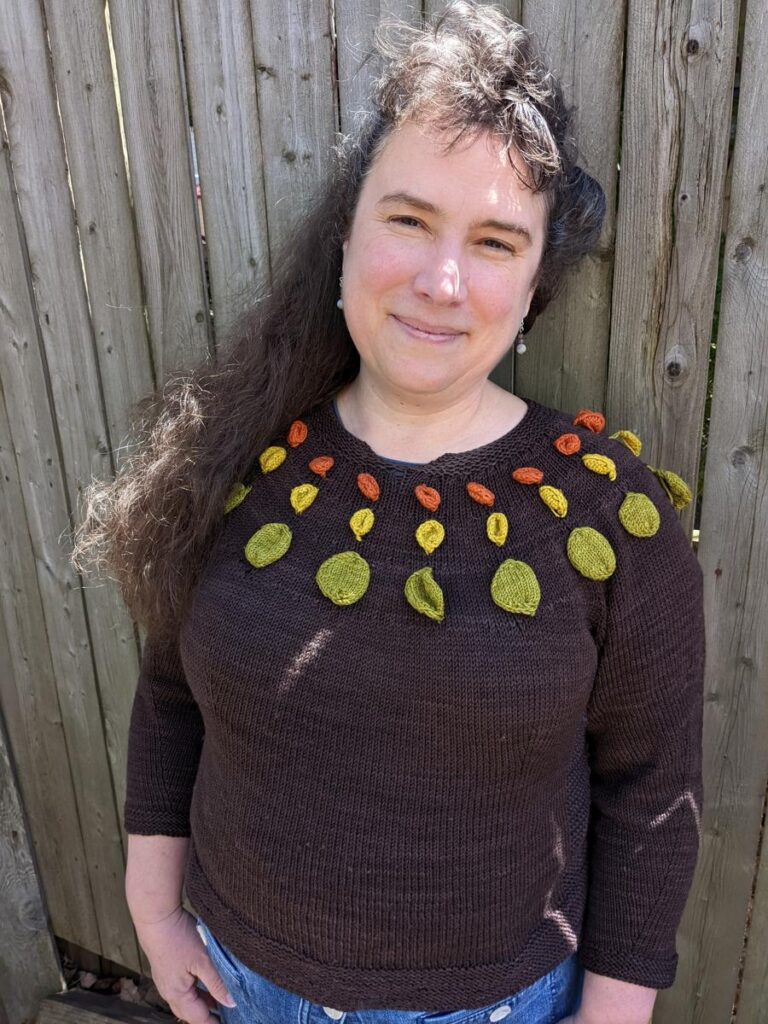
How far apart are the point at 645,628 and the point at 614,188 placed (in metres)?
0.76

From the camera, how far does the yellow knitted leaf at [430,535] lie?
1.26 m

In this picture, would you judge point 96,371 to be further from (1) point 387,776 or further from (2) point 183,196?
(1) point 387,776

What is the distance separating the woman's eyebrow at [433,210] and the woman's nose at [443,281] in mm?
64

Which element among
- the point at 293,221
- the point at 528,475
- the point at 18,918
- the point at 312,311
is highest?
the point at 293,221

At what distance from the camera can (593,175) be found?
4.77ft

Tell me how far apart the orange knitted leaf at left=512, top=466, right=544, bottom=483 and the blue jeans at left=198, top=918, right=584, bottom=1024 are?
794 mm

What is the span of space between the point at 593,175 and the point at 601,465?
54 centimetres

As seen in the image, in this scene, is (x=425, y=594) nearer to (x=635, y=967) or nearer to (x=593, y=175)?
(x=635, y=967)

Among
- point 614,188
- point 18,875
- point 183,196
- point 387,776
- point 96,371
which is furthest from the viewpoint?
point 18,875

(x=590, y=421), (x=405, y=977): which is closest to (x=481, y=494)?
(x=590, y=421)

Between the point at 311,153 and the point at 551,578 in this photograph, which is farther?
the point at 311,153

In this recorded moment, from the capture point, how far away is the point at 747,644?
162 cm

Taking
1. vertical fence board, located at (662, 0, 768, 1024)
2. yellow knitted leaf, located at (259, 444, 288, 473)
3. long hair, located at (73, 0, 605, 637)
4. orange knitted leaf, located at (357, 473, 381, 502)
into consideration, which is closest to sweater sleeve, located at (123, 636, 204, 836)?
long hair, located at (73, 0, 605, 637)

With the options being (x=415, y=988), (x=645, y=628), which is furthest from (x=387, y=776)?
(x=645, y=628)
